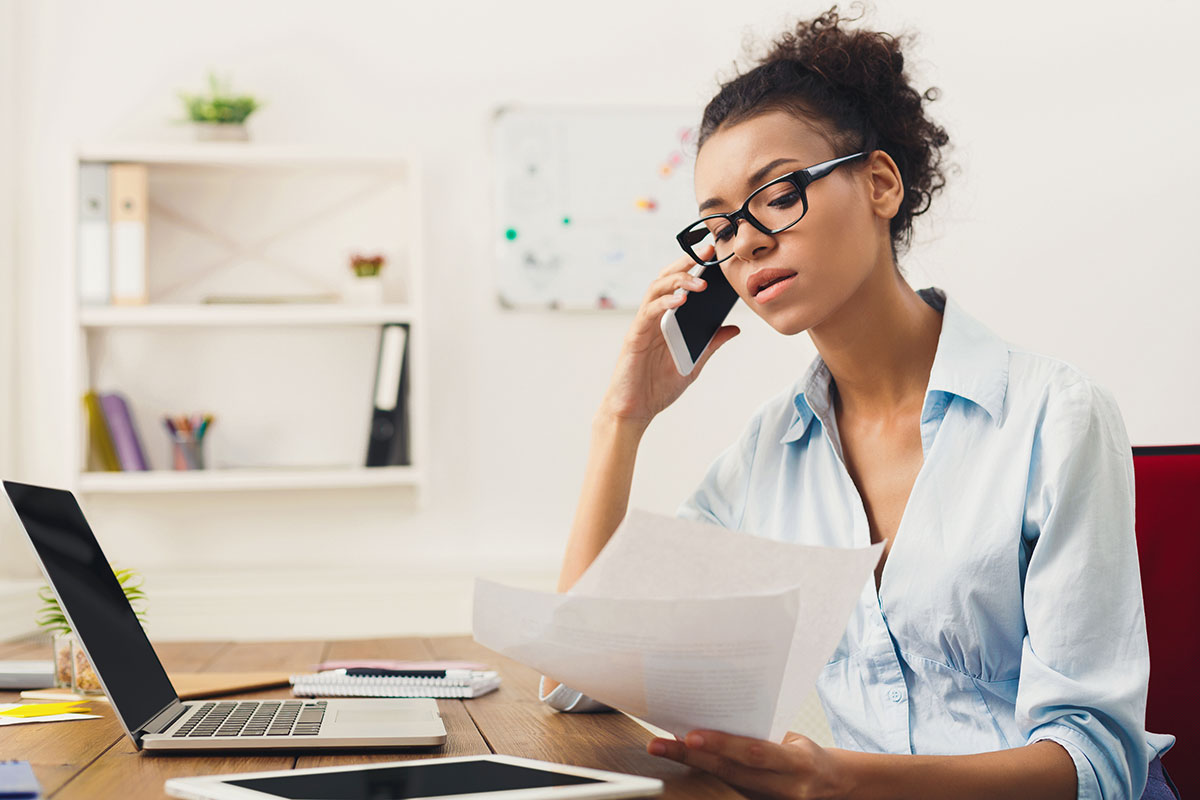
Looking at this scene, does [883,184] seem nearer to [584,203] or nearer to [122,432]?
[584,203]

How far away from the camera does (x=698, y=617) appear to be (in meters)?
0.64

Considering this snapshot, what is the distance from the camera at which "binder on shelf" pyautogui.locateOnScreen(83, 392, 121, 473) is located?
2291 millimetres

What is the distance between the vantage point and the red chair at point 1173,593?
3.74ft

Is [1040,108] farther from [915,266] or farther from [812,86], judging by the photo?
[812,86]

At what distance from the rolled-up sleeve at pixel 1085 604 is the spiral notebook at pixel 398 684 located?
538 mm

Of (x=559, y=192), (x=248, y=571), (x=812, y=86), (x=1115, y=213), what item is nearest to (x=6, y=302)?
(x=248, y=571)

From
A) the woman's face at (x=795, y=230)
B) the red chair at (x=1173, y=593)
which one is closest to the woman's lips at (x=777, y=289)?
the woman's face at (x=795, y=230)

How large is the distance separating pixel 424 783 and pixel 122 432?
1.88 m

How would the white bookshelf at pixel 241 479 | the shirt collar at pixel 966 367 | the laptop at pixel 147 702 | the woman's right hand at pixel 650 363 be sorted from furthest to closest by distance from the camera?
the white bookshelf at pixel 241 479, the woman's right hand at pixel 650 363, the shirt collar at pixel 966 367, the laptop at pixel 147 702

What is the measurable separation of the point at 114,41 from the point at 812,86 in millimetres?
1933

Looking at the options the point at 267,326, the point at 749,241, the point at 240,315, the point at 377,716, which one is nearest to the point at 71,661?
the point at 377,716

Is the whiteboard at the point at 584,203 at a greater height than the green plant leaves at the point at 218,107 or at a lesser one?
lesser

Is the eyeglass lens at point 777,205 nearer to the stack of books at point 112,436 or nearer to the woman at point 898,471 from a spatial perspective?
the woman at point 898,471

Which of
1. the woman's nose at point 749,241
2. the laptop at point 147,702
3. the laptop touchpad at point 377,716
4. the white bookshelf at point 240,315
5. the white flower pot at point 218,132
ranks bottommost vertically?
the laptop touchpad at point 377,716
